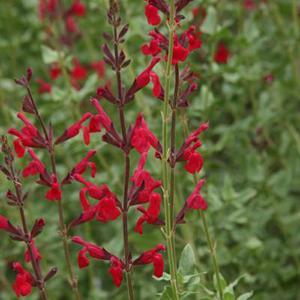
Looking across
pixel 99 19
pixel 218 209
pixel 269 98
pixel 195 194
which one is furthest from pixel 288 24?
pixel 195 194

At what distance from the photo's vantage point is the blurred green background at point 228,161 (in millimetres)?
3803

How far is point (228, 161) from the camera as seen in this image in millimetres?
4953

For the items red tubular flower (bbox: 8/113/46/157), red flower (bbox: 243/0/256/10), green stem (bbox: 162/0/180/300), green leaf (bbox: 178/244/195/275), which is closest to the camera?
green stem (bbox: 162/0/180/300)

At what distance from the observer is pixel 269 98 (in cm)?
477

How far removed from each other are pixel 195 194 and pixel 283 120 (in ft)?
7.16

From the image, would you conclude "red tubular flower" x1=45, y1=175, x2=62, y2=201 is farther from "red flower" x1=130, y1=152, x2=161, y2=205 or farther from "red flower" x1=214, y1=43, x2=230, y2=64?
"red flower" x1=214, y1=43, x2=230, y2=64

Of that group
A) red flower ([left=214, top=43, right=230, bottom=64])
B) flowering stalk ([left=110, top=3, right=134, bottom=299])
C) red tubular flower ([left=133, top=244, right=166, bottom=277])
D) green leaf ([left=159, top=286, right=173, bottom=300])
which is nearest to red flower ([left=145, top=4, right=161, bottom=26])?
flowering stalk ([left=110, top=3, right=134, bottom=299])

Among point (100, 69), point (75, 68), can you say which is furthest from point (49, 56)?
point (100, 69)

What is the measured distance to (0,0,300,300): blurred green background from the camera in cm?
380

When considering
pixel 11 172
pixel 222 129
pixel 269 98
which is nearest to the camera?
pixel 11 172

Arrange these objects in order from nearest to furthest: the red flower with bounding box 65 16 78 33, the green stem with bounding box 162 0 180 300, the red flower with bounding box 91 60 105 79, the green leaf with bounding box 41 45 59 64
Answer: the green stem with bounding box 162 0 180 300, the green leaf with bounding box 41 45 59 64, the red flower with bounding box 65 16 78 33, the red flower with bounding box 91 60 105 79

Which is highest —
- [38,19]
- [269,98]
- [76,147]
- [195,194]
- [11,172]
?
[38,19]

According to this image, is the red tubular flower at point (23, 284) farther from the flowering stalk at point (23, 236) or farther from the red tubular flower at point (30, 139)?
the red tubular flower at point (30, 139)

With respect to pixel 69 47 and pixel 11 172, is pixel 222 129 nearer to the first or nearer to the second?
pixel 69 47
